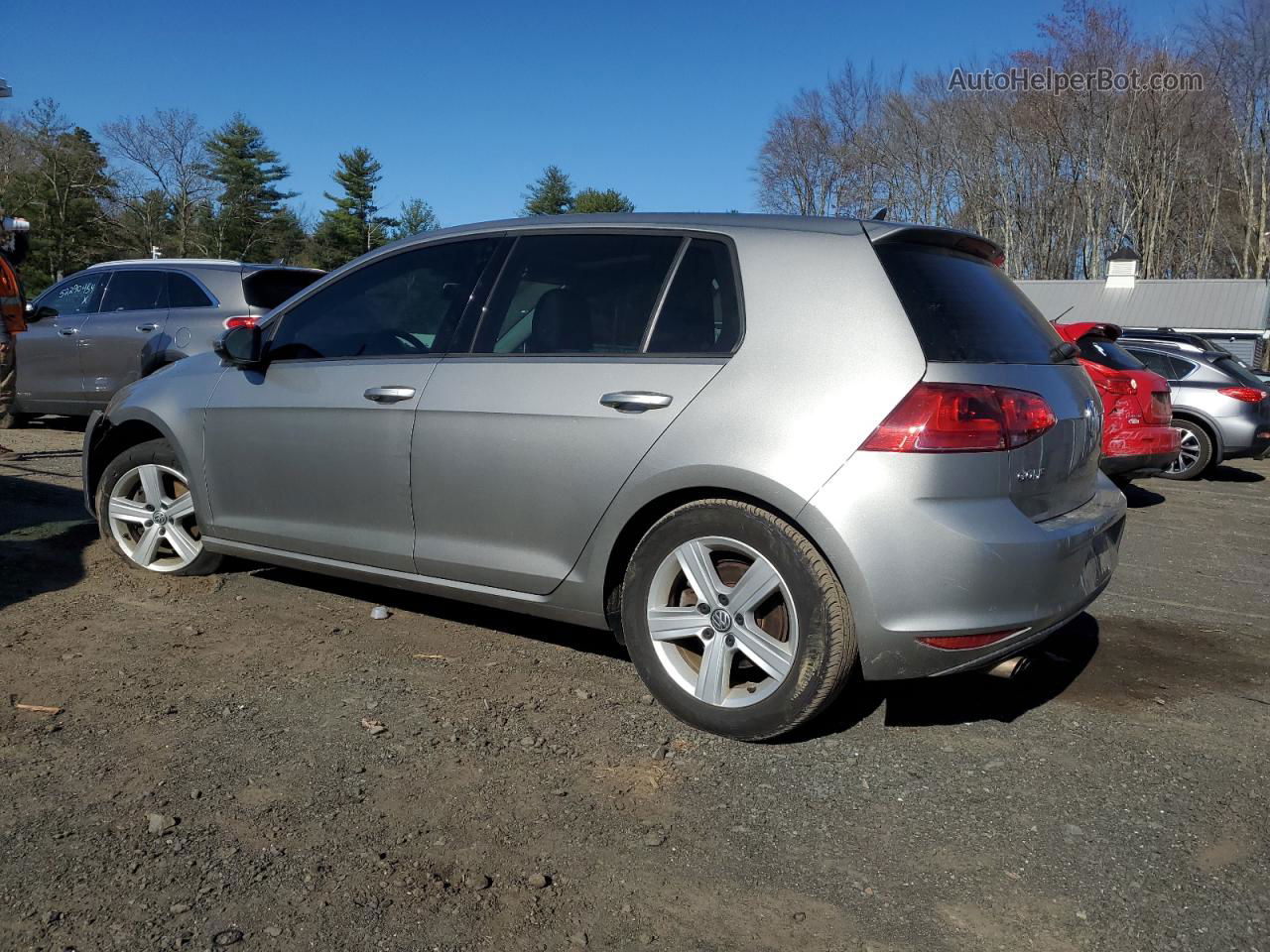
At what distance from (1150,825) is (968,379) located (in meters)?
1.35

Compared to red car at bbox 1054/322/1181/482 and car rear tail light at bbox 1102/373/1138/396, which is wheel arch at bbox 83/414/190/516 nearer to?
red car at bbox 1054/322/1181/482

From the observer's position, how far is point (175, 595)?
194 inches

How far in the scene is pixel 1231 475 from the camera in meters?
13.1

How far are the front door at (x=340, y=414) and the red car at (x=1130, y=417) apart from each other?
6.06m

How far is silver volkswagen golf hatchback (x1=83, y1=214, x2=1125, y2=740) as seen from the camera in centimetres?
316

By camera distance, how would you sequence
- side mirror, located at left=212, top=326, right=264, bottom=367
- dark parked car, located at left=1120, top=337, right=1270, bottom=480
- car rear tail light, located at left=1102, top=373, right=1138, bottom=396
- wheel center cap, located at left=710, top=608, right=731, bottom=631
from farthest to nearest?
dark parked car, located at left=1120, top=337, right=1270, bottom=480, car rear tail light, located at left=1102, top=373, right=1138, bottom=396, side mirror, located at left=212, top=326, right=264, bottom=367, wheel center cap, located at left=710, top=608, right=731, bottom=631

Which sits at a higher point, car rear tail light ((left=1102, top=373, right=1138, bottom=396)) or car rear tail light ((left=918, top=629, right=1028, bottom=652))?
car rear tail light ((left=1102, top=373, right=1138, bottom=396))

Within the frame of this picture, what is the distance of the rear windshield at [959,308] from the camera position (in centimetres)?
333

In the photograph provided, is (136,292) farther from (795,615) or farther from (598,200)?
(598,200)

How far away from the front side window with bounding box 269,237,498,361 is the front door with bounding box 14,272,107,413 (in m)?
6.92

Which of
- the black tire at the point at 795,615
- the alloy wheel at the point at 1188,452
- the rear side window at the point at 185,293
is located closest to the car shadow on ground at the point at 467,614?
the black tire at the point at 795,615

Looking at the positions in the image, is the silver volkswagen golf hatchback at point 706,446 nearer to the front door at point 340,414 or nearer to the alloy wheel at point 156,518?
the front door at point 340,414

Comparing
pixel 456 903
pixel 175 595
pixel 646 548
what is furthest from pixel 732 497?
pixel 175 595

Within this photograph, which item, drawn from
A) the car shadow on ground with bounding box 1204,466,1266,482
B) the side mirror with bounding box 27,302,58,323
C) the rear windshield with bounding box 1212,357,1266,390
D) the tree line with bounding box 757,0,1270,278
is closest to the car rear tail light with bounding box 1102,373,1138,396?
the car shadow on ground with bounding box 1204,466,1266,482
